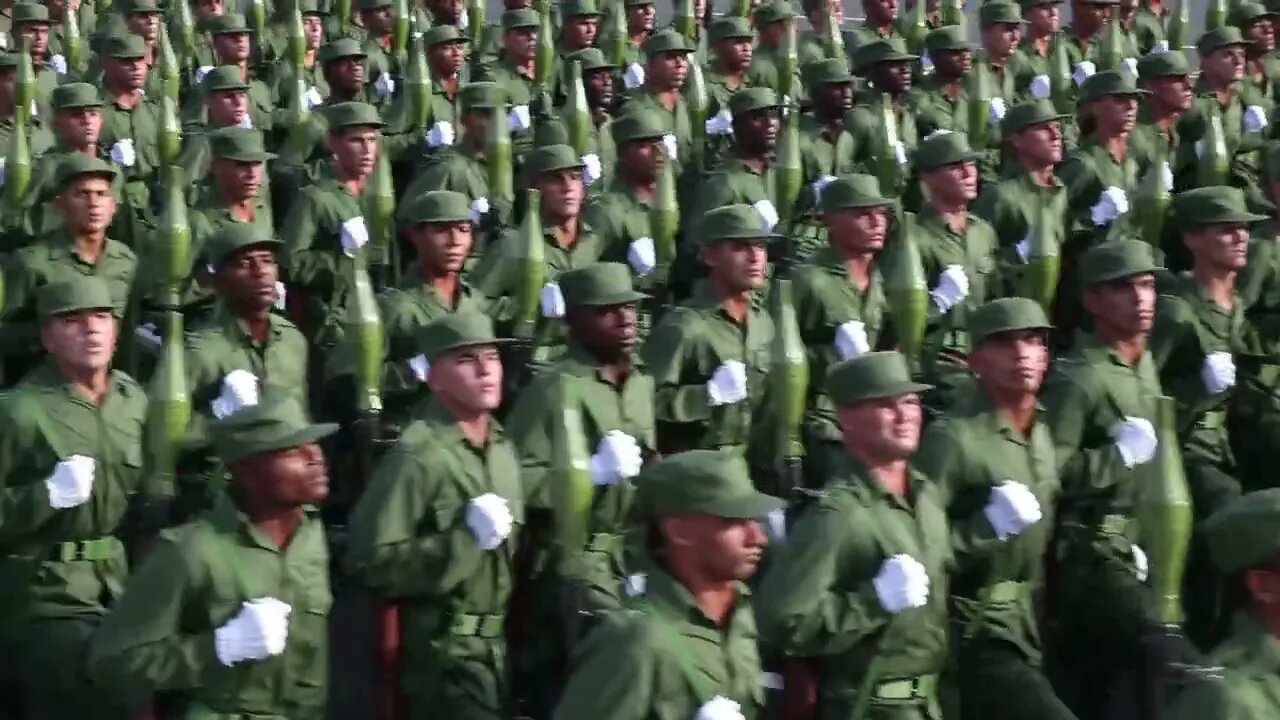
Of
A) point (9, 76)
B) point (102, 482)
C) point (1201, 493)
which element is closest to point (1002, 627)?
point (1201, 493)

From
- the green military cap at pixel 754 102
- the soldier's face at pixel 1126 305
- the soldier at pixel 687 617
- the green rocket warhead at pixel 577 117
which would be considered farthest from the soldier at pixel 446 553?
the green rocket warhead at pixel 577 117

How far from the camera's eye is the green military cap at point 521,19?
526 inches

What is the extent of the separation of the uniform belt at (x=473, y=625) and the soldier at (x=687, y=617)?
122 centimetres

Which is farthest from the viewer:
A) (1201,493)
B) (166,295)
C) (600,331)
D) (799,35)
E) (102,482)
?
(799,35)

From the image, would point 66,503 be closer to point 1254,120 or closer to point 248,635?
point 248,635

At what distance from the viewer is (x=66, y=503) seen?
20.7 ft

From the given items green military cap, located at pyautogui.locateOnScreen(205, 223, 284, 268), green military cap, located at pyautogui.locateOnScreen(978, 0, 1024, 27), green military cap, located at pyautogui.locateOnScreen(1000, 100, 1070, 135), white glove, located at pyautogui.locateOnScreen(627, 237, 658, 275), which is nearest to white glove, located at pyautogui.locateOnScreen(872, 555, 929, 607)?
green military cap, located at pyautogui.locateOnScreen(205, 223, 284, 268)

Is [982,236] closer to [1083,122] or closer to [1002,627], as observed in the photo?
[1083,122]

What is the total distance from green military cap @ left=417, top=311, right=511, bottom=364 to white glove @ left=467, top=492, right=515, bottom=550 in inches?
21.4

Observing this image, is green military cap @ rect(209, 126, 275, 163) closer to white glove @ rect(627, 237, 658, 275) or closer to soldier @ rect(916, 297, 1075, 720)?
white glove @ rect(627, 237, 658, 275)

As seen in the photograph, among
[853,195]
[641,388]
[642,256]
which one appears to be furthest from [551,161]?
[641,388]

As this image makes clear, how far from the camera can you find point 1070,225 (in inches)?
421

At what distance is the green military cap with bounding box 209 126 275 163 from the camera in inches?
380

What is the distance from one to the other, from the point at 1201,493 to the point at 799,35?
7779 millimetres
